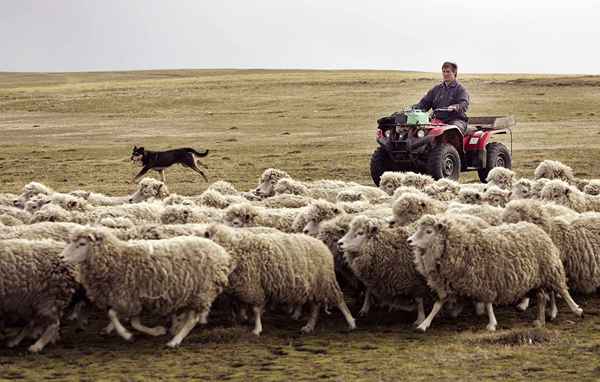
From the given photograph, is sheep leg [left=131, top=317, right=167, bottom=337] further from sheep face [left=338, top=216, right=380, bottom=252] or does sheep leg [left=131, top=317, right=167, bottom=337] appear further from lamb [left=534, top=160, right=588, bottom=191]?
lamb [left=534, top=160, right=588, bottom=191]

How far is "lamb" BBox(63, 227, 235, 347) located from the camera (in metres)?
9.40

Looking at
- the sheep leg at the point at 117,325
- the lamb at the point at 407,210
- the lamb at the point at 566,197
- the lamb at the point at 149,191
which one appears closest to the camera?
the sheep leg at the point at 117,325

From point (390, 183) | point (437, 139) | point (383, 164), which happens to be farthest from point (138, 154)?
point (390, 183)

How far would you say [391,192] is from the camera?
53.7 feet

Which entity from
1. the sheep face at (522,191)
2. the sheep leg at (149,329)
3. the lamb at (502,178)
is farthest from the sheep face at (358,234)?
the lamb at (502,178)

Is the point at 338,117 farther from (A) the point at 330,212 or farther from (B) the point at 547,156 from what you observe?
(A) the point at 330,212

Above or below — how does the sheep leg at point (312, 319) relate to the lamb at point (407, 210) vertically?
below

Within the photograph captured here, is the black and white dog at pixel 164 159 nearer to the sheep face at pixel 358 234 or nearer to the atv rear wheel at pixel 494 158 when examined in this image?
the atv rear wheel at pixel 494 158

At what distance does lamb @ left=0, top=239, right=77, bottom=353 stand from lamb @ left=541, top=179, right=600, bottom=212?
7.09 metres

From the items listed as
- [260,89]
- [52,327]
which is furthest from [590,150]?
[260,89]

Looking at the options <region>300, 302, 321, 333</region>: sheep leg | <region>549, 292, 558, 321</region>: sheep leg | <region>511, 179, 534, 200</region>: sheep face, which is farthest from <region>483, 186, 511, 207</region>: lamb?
<region>300, 302, 321, 333</region>: sheep leg

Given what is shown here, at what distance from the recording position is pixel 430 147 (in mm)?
18859

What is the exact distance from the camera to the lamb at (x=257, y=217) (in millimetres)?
11773

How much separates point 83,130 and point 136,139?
5501 mm
